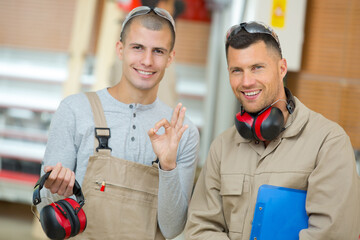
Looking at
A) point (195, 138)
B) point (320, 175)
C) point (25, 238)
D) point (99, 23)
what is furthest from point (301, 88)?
point (25, 238)

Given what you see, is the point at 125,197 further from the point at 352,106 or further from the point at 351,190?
the point at 352,106

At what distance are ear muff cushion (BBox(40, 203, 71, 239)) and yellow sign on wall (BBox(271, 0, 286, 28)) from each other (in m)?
2.01

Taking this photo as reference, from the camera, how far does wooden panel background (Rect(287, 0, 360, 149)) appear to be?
10.9 feet

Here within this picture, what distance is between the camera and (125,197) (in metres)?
1.71

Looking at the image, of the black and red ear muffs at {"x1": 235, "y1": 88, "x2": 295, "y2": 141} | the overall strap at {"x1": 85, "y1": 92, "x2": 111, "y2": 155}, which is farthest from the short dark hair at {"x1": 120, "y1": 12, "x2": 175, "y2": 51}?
the black and red ear muffs at {"x1": 235, "y1": 88, "x2": 295, "y2": 141}

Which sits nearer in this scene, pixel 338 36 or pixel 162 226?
pixel 162 226

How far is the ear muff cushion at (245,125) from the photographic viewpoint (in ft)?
5.40

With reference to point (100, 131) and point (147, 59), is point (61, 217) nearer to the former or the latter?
point (100, 131)

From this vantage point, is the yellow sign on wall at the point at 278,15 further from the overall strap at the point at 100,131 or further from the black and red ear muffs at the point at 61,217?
the black and red ear muffs at the point at 61,217

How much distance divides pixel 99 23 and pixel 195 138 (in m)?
3.08

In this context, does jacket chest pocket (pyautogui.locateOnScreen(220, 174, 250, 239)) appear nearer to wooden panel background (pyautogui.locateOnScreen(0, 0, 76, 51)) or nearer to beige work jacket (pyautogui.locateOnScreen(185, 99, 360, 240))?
beige work jacket (pyautogui.locateOnScreen(185, 99, 360, 240))

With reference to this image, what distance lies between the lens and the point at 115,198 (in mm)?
1704

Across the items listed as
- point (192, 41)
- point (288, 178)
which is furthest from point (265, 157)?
point (192, 41)

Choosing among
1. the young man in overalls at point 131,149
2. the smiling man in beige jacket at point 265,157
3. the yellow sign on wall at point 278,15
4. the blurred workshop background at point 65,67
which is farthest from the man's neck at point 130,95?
the blurred workshop background at point 65,67
